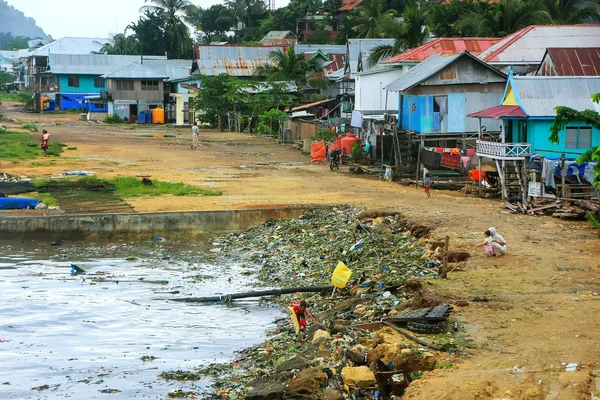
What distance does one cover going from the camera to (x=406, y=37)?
47094mm

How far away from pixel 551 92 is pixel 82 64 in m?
68.2

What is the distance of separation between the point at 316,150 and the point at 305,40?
174 feet

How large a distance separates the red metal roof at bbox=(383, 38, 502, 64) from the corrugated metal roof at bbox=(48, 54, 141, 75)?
172 feet

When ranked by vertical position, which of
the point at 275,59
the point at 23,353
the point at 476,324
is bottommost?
the point at 23,353

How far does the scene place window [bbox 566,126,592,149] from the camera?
25547 millimetres

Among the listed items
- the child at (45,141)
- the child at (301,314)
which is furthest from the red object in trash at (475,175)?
the child at (45,141)

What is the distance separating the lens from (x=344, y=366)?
11336 millimetres

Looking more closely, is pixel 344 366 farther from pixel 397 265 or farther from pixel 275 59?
pixel 275 59

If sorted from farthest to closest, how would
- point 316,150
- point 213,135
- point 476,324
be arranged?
point 213,135, point 316,150, point 476,324

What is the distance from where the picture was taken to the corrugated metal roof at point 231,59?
227 ft

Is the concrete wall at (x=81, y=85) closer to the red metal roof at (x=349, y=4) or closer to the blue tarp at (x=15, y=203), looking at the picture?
the red metal roof at (x=349, y=4)

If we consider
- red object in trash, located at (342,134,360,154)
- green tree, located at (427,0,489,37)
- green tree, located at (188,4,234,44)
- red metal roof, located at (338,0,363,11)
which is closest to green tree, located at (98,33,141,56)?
green tree, located at (188,4,234,44)

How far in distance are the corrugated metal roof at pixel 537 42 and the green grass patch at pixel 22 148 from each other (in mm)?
21527

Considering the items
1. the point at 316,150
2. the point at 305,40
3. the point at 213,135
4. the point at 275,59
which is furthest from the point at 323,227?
the point at 305,40
